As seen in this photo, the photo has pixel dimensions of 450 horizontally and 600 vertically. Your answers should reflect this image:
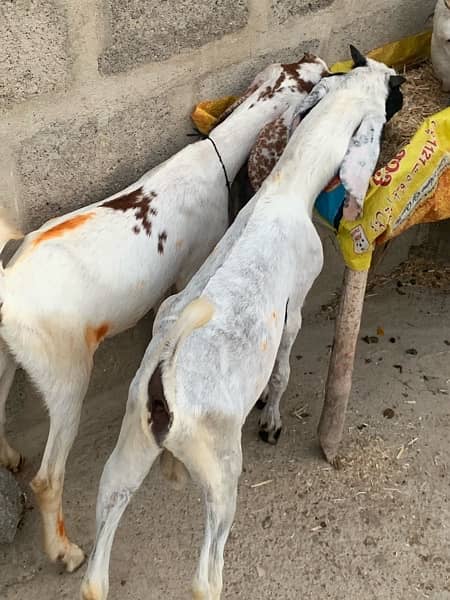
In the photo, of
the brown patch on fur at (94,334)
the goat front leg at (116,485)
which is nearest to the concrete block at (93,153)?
the brown patch on fur at (94,334)

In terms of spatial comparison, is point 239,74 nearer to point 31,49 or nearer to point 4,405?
point 31,49

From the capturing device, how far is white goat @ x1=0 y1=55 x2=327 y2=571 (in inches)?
94.2

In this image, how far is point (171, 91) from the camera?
3.06 meters

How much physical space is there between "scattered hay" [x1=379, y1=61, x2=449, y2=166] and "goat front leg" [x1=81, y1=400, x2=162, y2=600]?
1.35 metres

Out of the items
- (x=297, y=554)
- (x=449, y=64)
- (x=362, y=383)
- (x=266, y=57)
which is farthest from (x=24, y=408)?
(x=449, y=64)

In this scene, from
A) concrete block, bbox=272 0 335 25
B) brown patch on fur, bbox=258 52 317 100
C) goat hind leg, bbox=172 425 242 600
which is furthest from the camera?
concrete block, bbox=272 0 335 25

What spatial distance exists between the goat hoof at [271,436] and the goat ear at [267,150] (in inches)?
37.8

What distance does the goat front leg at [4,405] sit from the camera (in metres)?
2.55

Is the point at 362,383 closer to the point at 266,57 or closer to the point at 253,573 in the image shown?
the point at 253,573

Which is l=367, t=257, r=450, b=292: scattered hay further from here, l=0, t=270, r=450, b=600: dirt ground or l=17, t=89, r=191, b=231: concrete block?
l=17, t=89, r=191, b=231: concrete block

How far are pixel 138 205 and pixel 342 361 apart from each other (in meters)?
0.93

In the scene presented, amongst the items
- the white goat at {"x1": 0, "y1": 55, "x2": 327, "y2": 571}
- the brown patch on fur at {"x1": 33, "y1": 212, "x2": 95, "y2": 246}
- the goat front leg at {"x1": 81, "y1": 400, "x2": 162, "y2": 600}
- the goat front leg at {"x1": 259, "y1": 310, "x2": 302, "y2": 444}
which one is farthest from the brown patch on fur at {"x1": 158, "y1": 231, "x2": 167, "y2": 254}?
the goat front leg at {"x1": 81, "y1": 400, "x2": 162, "y2": 600}

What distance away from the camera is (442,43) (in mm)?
3309

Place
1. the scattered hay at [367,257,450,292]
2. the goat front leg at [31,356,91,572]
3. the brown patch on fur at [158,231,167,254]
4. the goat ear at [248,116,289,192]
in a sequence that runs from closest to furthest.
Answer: the goat front leg at [31,356,91,572] < the brown patch on fur at [158,231,167,254] < the goat ear at [248,116,289,192] < the scattered hay at [367,257,450,292]
